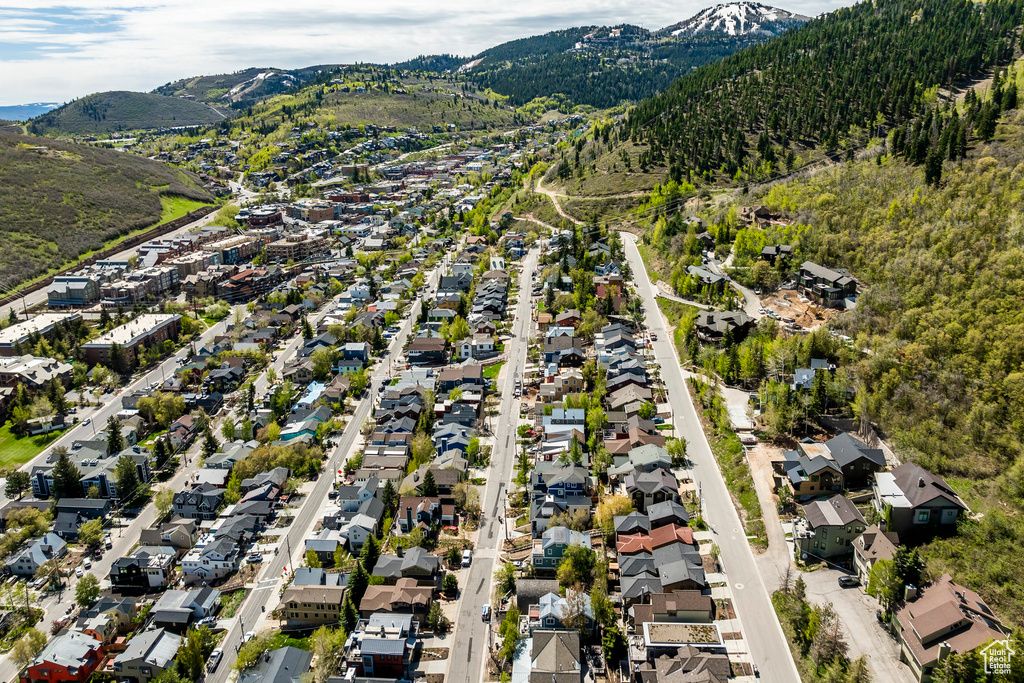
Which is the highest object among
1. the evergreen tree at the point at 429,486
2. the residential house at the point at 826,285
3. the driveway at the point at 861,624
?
the residential house at the point at 826,285

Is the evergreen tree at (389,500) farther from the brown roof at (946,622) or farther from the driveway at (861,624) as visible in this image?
the brown roof at (946,622)

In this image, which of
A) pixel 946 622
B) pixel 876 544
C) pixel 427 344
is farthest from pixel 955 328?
pixel 427 344

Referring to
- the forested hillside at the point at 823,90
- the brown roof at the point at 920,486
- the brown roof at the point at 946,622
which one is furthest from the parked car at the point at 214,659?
the forested hillside at the point at 823,90

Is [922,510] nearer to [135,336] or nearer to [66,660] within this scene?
[66,660]

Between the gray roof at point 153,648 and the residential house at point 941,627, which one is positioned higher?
the residential house at point 941,627

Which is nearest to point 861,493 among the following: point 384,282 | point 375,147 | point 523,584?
point 523,584
